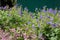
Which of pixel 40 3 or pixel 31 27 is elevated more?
pixel 31 27

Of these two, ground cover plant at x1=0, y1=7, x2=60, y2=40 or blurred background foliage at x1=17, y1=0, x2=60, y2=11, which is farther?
blurred background foliage at x1=17, y1=0, x2=60, y2=11

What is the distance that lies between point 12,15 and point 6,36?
66cm

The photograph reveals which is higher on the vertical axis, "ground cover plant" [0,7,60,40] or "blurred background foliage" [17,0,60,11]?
"ground cover plant" [0,7,60,40]

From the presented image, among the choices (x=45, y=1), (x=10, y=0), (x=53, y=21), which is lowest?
(x=45, y=1)

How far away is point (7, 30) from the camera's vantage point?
3.63m

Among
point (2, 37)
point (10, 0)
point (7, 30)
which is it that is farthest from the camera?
point (10, 0)

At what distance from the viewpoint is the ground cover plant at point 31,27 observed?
3.11 m

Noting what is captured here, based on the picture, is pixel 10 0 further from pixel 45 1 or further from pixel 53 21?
pixel 45 1

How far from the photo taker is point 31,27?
335cm

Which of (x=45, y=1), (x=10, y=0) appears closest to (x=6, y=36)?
(x=10, y=0)

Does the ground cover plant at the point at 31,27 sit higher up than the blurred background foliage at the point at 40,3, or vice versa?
the ground cover plant at the point at 31,27

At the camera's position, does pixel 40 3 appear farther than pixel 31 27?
Yes

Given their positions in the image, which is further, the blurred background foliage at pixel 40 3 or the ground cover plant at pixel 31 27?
the blurred background foliage at pixel 40 3

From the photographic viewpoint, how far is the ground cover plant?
3.11 m
